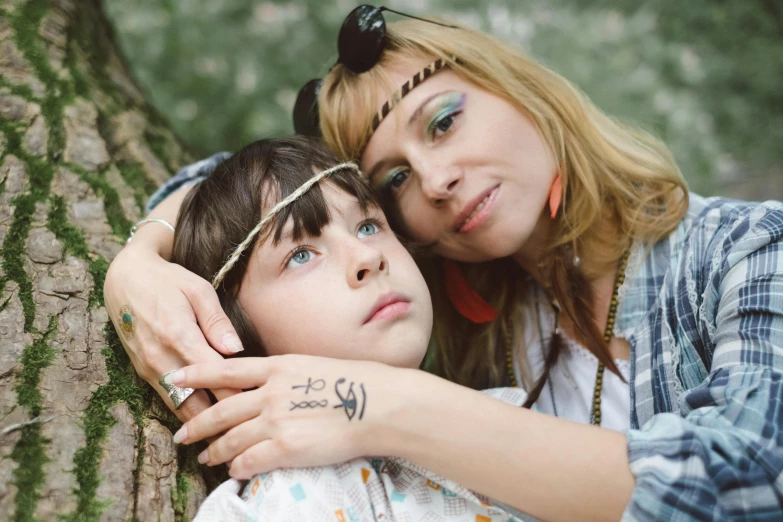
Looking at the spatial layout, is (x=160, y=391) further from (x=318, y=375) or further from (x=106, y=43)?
(x=106, y=43)

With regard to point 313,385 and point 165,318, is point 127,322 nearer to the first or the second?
point 165,318

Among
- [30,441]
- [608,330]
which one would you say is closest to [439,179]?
[608,330]

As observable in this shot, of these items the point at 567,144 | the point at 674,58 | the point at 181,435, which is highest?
the point at 674,58

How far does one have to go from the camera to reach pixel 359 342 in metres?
1.88

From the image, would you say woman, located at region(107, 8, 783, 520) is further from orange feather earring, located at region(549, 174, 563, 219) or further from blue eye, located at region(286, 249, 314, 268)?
blue eye, located at region(286, 249, 314, 268)

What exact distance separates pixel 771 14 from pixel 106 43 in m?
5.51

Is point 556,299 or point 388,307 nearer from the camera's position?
point 388,307

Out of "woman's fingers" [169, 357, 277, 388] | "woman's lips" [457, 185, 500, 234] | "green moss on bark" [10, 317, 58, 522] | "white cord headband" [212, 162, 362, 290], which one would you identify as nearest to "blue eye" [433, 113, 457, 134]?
"woman's lips" [457, 185, 500, 234]

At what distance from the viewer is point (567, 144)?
105 inches

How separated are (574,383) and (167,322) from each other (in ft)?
5.72

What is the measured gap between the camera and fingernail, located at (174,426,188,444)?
68.8 inches

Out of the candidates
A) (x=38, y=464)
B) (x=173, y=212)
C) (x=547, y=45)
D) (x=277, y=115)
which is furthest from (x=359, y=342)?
(x=547, y=45)

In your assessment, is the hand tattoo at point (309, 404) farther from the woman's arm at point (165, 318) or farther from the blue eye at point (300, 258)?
the blue eye at point (300, 258)

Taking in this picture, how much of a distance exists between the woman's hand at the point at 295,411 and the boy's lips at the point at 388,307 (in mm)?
203
